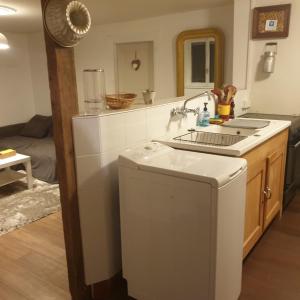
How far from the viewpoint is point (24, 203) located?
3322mm

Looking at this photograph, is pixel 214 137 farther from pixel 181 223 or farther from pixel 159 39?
pixel 159 39

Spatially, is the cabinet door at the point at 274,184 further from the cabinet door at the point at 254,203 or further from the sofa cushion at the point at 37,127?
the sofa cushion at the point at 37,127

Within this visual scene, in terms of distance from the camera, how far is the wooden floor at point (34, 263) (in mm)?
1981

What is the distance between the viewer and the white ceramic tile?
5.42ft

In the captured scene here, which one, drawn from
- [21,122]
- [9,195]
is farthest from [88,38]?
[9,195]

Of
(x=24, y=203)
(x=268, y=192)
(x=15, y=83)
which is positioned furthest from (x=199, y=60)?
(x=15, y=83)

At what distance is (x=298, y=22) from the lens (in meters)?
3.13

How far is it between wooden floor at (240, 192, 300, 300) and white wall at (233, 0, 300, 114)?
1.31 m

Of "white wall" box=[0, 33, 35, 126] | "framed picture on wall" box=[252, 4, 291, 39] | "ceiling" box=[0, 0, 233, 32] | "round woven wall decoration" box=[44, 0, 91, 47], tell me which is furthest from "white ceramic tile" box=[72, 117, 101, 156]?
"white wall" box=[0, 33, 35, 126]

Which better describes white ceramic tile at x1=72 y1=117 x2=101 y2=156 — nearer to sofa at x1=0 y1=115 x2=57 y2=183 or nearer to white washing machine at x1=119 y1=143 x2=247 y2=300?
white washing machine at x1=119 y1=143 x2=247 y2=300

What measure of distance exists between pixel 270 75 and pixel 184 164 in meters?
2.32

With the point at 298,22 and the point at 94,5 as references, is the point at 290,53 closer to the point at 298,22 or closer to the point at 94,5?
the point at 298,22

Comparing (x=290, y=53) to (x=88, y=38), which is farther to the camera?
(x=88, y=38)

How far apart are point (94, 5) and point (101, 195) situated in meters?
2.52
